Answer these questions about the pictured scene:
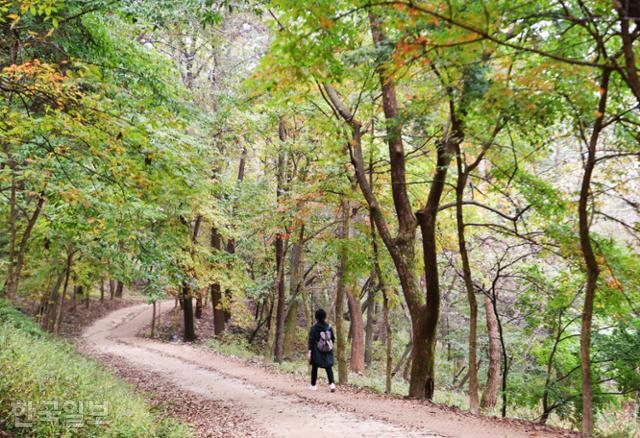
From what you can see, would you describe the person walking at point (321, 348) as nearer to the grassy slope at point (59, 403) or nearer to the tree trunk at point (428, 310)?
the tree trunk at point (428, 310)

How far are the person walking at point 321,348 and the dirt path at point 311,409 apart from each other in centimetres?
49

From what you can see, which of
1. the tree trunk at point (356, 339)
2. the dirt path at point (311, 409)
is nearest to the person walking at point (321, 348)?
the dirt path at point (311, 409)

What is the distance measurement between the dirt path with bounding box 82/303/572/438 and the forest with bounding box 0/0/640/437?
590 millimetres

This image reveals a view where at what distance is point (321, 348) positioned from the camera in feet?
32.4

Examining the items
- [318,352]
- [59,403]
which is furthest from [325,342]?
[59,403]

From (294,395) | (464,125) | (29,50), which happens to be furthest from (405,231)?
(29,50)

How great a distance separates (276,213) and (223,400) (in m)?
6.48

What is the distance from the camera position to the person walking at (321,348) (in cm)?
987

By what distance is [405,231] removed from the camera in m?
10.0

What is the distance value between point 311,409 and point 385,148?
7325 mm

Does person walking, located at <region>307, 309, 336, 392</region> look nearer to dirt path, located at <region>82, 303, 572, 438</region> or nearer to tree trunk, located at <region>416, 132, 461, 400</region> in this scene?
dirt path, located at <region>82, 303, 572, 438</region>

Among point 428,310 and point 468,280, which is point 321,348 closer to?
point 428,310

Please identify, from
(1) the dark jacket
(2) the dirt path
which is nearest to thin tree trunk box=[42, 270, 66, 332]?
(2) the dirt path

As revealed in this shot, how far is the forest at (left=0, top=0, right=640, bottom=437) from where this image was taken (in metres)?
5.32
